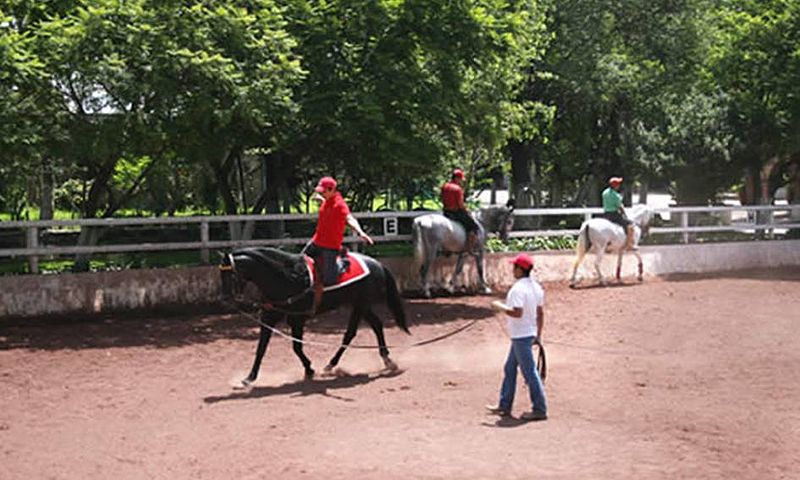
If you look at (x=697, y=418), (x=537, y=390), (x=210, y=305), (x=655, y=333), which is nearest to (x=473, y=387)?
(x=537, y=390)

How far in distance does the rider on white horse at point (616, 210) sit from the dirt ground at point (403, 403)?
4.41m

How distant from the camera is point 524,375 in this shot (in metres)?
8.99

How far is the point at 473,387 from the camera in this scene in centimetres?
1053

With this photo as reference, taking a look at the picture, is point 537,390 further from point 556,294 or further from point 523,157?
point 523,157

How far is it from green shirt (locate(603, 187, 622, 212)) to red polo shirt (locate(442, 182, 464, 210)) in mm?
3644

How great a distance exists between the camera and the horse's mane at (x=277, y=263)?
10547mm

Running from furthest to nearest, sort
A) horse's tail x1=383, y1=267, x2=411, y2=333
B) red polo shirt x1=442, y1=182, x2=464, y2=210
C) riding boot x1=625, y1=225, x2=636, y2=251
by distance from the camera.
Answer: riding boot x1=625, y1=225, x2=636, y2=251 < red polo shirt x1=442, y1=182, x2=464, y2=210 < horse's tail x1=383, y1=267, x2=411, y2=333

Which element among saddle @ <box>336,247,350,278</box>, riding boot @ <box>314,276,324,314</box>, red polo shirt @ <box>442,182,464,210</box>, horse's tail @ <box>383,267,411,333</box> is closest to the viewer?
riding boot @ <box>314,276,324,314</box>

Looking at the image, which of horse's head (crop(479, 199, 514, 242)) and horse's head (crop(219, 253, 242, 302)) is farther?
horse's head (crop(479, 199, 514, 242))

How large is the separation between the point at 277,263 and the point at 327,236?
704 mm

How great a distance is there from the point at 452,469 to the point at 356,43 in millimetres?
10396

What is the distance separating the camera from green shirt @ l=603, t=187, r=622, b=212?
65.2 feet

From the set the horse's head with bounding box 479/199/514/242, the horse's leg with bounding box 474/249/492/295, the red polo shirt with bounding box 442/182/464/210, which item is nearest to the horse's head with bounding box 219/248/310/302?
the red polo shirt with bounding box 442/182/464/210

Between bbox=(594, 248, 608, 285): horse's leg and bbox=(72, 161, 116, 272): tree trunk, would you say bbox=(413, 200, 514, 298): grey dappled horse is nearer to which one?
bbox=(594, 248, 608, 285): horse's leg
